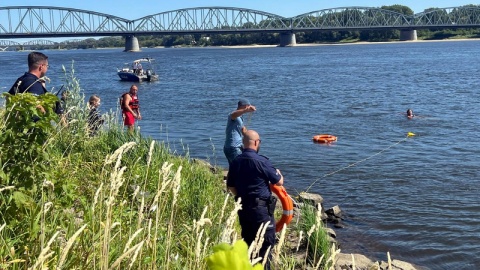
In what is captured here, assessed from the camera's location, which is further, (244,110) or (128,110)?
(128,110)

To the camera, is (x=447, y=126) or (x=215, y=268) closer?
(x=215, y=268)

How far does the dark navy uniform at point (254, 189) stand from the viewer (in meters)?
6.11

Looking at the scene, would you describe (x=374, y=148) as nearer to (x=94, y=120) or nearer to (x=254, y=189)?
(x=94, y=120)

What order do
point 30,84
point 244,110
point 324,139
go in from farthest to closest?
point 324,139 < point 244,110 < point 30,84

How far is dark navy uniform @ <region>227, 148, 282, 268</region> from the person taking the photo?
240 inches

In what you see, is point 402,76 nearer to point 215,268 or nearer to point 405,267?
point 405,267

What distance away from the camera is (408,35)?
154500 mm

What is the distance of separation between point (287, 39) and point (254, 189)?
15353 cm

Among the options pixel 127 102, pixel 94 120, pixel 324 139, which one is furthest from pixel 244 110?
pixel 324 139

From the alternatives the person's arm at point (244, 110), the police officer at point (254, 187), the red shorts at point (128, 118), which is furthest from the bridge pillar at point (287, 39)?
the police officer at point (254, 187)

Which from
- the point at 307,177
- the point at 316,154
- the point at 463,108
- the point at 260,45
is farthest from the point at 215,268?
the point at 260,45

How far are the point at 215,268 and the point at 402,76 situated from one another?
4992 cm

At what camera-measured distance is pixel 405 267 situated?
8539mm

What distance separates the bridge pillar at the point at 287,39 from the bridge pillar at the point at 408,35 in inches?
1128
